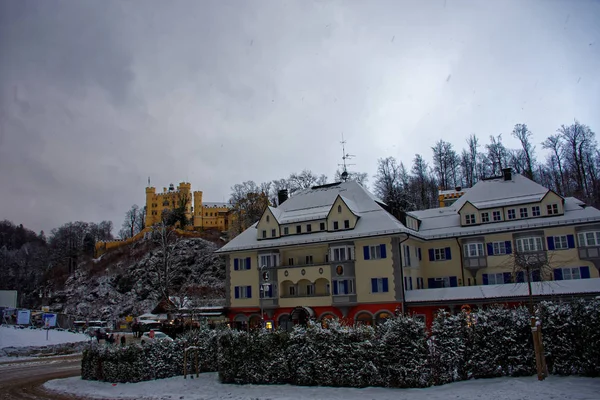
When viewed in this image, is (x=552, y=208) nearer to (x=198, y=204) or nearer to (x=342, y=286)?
(x=342, y=286)

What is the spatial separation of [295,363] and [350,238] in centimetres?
2368

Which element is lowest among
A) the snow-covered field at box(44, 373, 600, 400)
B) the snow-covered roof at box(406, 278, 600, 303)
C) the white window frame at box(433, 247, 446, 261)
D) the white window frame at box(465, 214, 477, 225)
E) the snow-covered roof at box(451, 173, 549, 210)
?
the snow-covered field at box(44, 373, 600, 400)

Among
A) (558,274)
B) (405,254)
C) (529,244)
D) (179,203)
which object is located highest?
(179,203)

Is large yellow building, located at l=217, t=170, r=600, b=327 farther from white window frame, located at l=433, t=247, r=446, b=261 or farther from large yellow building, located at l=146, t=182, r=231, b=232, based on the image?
large yellow building, located at l=146, t=182, r=231, b=232

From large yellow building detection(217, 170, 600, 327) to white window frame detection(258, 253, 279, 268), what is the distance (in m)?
0.09

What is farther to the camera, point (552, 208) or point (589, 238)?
point (552, 208)

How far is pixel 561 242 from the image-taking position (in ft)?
127

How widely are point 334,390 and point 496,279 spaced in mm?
27666

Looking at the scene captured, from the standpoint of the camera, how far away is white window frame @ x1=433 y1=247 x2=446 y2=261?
1743 inches

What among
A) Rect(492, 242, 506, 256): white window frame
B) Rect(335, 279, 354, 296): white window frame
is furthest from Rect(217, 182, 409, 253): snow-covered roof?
Rect(492, 242, 506, 256): white window frame

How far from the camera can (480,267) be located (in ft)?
136

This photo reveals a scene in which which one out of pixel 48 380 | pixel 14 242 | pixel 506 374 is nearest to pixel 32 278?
pixel 14 242

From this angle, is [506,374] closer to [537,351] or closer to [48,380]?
[537,351]

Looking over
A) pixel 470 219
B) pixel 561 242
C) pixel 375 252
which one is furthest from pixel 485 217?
pixel 375 252
